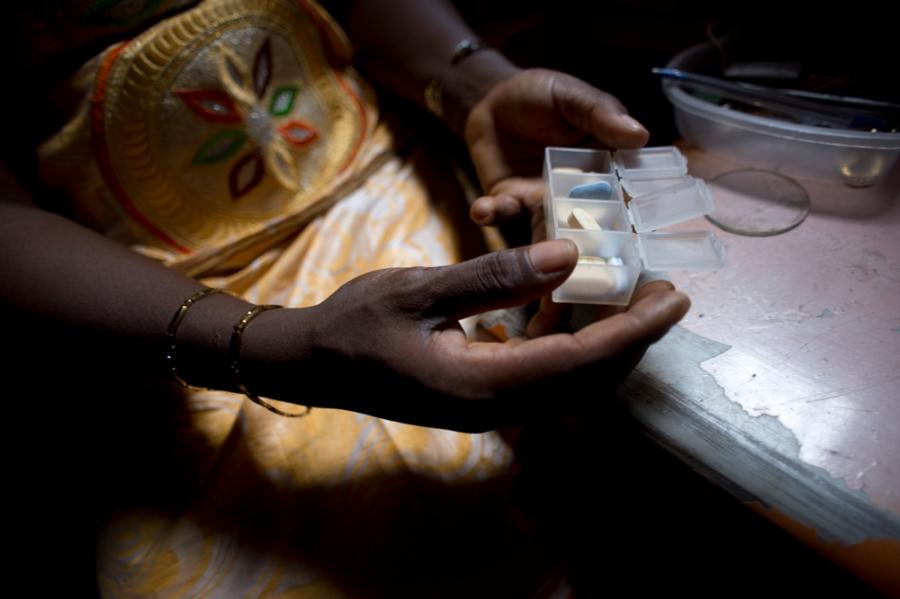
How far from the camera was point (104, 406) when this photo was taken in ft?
2.05

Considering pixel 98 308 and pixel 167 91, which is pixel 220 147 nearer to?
pixel 167 91

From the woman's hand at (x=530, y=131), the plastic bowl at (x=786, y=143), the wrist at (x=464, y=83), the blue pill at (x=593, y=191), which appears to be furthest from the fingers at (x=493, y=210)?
the plastic bowl at (x=786, y=143)

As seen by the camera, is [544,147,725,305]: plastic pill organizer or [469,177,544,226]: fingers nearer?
[544,147,725,305]: plastic pill organizer

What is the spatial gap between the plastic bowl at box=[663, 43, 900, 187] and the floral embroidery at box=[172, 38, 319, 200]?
62 centimetres

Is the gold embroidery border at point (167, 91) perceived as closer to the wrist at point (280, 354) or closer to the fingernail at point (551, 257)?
the wrist at point (280, 354)

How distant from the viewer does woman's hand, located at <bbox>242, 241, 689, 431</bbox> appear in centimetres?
44

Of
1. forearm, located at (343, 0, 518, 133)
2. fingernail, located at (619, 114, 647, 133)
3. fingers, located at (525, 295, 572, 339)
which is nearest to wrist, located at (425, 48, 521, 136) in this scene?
forearm, located at (343, 0, 518, 133)

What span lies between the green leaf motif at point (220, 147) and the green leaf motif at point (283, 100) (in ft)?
0.22

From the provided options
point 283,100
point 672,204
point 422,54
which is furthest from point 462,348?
point 422,54

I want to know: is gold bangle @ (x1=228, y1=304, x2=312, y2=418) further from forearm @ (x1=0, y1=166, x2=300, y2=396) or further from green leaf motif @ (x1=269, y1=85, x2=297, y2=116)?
green leaf motif @ (x1=269, y1=85, x2=297, y2=116)

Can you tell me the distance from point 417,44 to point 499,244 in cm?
42

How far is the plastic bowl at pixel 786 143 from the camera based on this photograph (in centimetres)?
64

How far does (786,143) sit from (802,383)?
39cm

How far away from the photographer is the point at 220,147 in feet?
2.34
